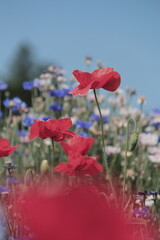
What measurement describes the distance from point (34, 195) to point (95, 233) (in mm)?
43

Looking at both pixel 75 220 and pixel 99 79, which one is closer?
pixel 75 220

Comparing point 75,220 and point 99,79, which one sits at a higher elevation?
point 99,79

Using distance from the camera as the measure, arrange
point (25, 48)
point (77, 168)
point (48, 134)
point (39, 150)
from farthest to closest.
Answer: point (25, 48) < point (39, 150) < point (48, 134) < point (77, 168)

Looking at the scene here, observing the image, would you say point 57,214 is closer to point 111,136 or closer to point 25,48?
point 111,136

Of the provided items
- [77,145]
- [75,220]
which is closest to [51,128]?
[77,145]

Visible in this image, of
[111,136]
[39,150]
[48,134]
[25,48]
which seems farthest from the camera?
[25,48]

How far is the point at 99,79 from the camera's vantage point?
1249 millimetres

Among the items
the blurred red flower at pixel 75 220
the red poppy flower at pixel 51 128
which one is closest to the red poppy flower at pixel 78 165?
the red poppy flower at pixel 51 128

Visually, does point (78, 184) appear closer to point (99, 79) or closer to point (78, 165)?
point (78, 165)

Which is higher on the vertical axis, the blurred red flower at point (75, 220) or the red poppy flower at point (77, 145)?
the red poppy flower at point (77, 145)

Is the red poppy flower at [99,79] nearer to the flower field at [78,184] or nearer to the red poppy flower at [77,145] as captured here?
the flower field at [78,184]

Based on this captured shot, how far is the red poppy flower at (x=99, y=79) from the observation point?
4.10ft

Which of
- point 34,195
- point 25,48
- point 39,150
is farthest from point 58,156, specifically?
point 25,48

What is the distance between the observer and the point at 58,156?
11.1ft
